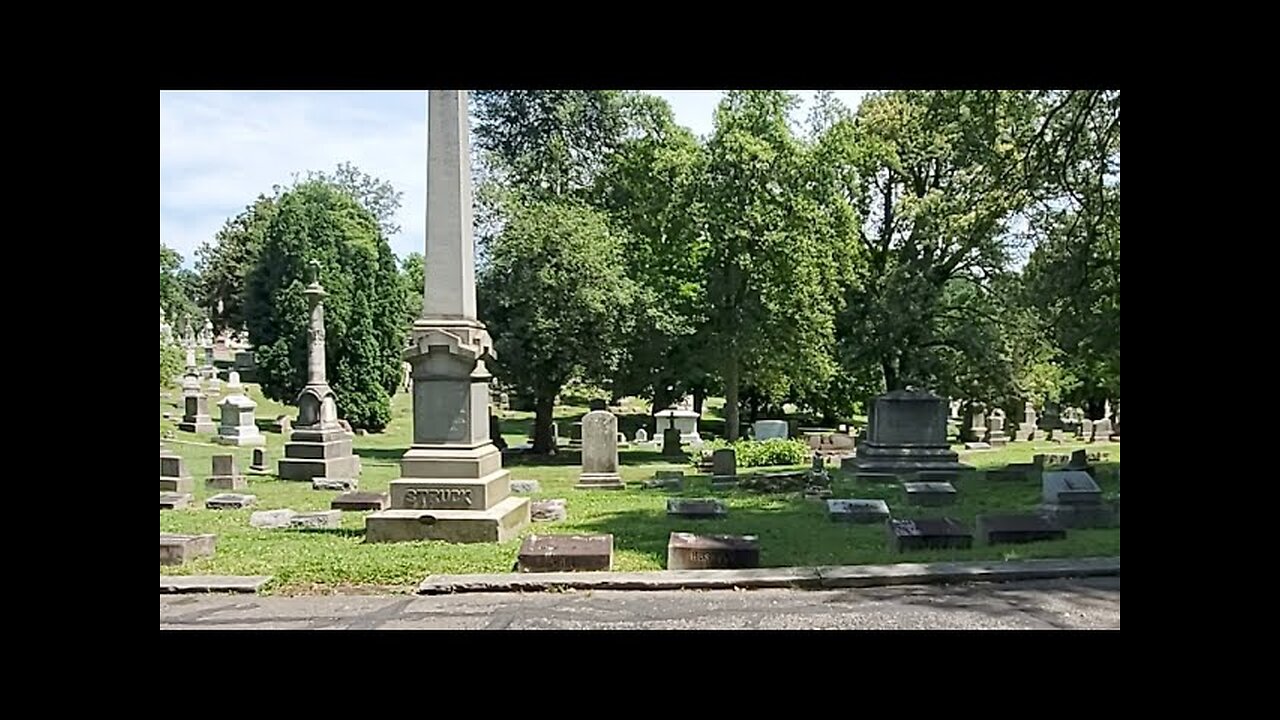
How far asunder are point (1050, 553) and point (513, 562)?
17.4 feet

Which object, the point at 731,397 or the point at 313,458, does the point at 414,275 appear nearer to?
the point at 731,397

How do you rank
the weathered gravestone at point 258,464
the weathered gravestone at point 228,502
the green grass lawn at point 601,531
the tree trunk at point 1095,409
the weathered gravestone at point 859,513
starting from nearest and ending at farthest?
the green grass lawn at point 601,531 → the weathered gravestone at point 859,513 → the weathered gravestone at point 228,502 → the weathered gravestone at point 258,464 → the tree trunk at point 1095,409

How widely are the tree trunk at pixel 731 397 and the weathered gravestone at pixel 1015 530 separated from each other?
15.1m

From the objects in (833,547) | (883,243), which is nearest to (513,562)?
(833,547)

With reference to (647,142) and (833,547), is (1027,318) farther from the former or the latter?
(833,547)

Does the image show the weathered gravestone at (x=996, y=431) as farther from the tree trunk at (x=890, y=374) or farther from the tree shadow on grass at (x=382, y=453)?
the tree shadow on grass at (x=382, y=453)

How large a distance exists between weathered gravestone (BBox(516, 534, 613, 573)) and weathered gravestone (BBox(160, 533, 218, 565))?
339 centimetres

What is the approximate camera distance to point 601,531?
10523 mm

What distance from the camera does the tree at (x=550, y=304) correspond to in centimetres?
2177

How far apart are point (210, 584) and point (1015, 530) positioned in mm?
7927

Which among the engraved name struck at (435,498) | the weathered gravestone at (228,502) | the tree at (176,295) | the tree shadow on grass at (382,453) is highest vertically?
the tree at (176,295)

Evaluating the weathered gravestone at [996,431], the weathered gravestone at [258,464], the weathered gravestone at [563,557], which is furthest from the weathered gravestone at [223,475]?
the weathered gravestone at [996,431]

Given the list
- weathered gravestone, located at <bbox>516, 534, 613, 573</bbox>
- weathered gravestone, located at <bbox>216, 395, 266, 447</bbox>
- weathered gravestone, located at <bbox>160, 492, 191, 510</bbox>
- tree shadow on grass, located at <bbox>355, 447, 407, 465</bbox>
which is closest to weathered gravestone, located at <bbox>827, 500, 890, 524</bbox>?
weathered gravestone, located at <bbox>516, 534, 613, 573</bbox>

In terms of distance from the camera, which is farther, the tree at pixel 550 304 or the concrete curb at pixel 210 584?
the tree at pixel 550 304
